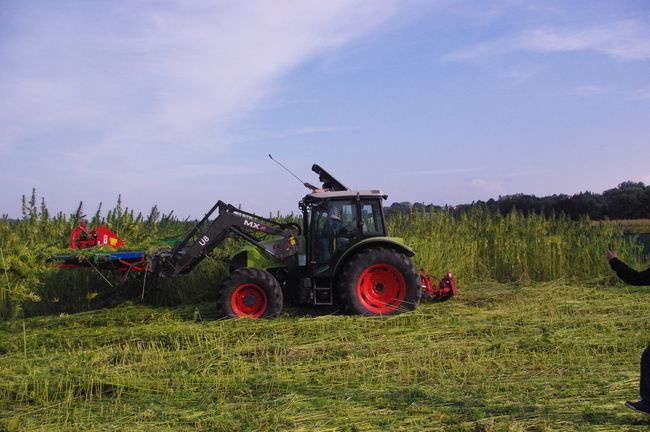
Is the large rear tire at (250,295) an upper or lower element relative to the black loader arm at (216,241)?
lower

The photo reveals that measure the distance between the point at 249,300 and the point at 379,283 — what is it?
A: 191 centimetres

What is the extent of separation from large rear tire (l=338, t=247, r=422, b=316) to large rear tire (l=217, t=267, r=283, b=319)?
985mm

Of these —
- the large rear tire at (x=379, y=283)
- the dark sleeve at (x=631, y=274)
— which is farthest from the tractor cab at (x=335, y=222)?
the dark sleeve at (x=631, y=274)

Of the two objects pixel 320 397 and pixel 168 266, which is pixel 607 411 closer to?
pixel 320 397

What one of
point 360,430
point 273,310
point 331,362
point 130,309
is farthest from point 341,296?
point 360,430

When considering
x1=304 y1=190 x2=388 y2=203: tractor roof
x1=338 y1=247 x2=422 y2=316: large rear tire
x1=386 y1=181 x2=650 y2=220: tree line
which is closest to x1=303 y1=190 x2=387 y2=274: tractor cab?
x1=304 y1=190 x2=388 y2=203: tractor roof

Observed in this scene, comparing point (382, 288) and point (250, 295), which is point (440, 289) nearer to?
point (382, 288)

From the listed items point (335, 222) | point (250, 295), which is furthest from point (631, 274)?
point (250, 295)

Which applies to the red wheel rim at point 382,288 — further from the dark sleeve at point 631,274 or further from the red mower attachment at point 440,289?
the dark sleeve at point 631,274

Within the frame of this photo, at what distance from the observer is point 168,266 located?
8922mm

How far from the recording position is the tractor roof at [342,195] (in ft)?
28.3

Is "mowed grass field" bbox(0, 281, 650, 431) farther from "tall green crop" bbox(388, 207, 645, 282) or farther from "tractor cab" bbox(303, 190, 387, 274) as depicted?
"tall green crop" bbox(388, 207, 645, 282)

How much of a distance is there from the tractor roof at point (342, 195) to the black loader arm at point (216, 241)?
2.71 ft

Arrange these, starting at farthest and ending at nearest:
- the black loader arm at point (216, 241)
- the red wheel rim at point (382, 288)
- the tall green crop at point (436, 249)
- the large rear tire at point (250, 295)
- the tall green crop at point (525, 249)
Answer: the tall green crop at point (525, 249) → the tall green crop at point (436, 249) → the black loader arm at point (216, 241) → the red wheel rim at point (382, 288) → the large rear tire at point (250, 295)
